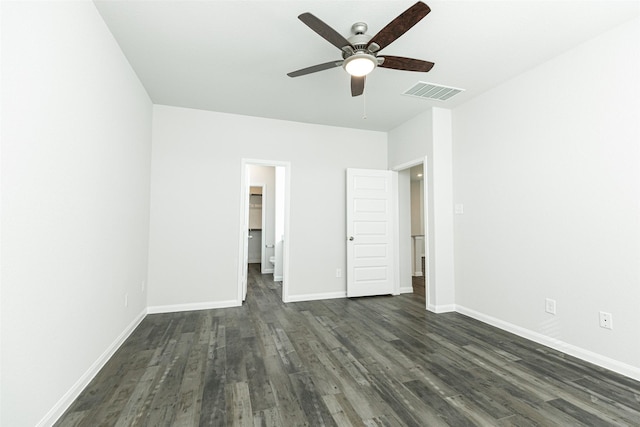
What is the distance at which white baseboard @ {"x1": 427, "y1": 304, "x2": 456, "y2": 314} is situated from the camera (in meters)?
3.78

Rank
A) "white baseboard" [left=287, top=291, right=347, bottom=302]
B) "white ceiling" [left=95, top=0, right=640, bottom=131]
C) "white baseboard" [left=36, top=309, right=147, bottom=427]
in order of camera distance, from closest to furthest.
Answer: "white baseboard" [left=36, top=309, right=147, bottom=427] < "white ceiling" [left=95, top=0, right=640, bottom=131] < "white baseboard" [left=287, top=291, right=347, bottom=302]

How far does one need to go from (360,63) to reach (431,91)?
5.45 feet

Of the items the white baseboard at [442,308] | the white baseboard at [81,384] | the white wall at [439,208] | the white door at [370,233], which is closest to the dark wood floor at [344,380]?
the white baseboard at [81,384]

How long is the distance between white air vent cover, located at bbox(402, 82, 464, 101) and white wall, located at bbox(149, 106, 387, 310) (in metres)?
1.49

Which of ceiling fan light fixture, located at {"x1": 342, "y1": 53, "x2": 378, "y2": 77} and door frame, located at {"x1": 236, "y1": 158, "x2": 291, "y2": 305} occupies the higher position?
ceiling fan light fixture, located at {"x1": 342, "y1": 53, "x2": 378, "y2": 77}

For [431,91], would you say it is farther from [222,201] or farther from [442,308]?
[222,201]

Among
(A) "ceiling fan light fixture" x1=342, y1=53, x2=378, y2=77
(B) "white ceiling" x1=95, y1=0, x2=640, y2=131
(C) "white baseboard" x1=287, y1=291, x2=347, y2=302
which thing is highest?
(B) "white ceiling" x1=95, y1=0, x2=640, y2=131

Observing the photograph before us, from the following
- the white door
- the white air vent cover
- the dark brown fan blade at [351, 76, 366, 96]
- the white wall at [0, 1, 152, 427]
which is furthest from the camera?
the white door

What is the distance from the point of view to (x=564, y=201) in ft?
8.71

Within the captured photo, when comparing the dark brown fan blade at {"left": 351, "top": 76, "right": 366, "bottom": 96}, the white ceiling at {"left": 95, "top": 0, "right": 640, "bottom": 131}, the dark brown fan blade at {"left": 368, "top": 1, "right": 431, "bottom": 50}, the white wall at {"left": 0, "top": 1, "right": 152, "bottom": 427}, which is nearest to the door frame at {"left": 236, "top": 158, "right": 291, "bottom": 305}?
the white ceiling at {"left": 95, "top": 0, "right": 640, "bottom": 131}

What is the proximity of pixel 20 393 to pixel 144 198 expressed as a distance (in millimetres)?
2495

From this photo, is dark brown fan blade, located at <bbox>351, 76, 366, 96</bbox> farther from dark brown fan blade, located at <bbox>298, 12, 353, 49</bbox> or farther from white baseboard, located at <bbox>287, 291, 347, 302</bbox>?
white baseboard, located at <bbox>287, 291, 347, 302</bbox>

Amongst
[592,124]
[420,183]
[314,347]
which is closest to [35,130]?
[314,347]

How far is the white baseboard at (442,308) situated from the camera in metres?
3.78
